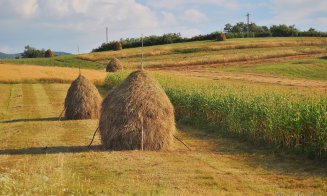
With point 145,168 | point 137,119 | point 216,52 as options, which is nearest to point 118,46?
point 216,52

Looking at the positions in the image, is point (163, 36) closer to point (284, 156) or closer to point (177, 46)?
point (177, 46)

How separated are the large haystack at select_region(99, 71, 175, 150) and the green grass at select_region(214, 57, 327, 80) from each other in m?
41.4

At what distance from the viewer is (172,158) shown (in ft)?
53.1

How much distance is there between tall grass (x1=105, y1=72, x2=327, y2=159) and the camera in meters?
16.2

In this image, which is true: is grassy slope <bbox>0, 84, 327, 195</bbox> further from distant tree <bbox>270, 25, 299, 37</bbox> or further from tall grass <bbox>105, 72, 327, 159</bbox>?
distant tree <bbox>270, 25, 299, 37</bbox>

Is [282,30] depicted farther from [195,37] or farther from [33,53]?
[33,53]

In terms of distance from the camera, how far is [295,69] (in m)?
61.3

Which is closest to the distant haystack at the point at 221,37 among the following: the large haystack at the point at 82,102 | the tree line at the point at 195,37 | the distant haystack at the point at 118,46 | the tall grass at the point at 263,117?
the tree line at the point at 195,37

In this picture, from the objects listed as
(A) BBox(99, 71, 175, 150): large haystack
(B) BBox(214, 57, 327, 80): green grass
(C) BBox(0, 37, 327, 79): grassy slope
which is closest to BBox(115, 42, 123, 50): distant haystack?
(C) BBox(0, 37, 327, 79): grassy slope

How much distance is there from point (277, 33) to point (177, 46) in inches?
1359

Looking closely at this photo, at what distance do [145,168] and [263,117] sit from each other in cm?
649

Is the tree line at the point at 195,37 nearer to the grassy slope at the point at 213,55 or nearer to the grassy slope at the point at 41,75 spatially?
the grassy slope at the point at 213,55

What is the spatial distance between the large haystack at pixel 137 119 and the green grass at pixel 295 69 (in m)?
41.4

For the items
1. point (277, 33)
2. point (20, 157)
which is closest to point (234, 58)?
point (277, 33)
